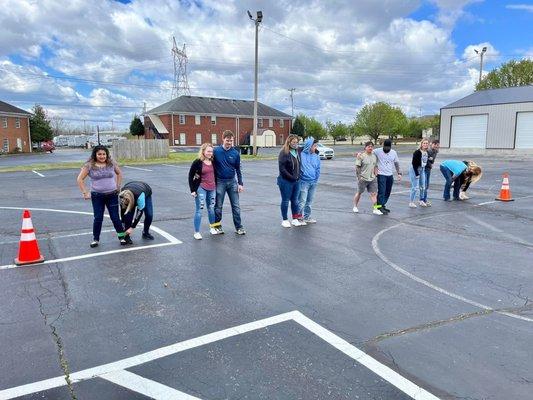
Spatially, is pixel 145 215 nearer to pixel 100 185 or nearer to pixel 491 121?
pixel 100 185

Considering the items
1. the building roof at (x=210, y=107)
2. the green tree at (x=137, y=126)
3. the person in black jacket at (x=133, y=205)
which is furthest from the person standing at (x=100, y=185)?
the green tree at (x=137, y=126)

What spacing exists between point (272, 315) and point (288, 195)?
4426mm

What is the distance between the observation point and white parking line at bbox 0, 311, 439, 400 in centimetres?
309

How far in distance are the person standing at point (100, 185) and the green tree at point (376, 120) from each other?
76.0 meters

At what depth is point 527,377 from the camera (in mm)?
3270

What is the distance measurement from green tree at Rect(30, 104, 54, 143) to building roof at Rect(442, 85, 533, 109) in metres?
54.0

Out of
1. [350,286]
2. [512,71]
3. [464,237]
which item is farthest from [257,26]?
[512,71]

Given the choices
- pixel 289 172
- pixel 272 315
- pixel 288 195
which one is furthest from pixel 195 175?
pixel 272 315

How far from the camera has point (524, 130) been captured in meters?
38.2

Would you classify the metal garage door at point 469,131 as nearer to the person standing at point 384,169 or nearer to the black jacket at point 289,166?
the person standing at point 384,169

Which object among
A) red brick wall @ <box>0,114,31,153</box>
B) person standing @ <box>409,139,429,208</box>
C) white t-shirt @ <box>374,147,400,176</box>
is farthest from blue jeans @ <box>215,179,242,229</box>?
→ red brick wall @ <box>0,114,31,153</box>

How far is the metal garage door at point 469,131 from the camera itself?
4156 cm

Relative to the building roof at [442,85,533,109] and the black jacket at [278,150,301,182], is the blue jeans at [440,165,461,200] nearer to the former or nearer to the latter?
the black jacket at [278,150,301,182]

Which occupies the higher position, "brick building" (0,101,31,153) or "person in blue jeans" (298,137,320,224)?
"brick building" (0,101,31,153)
